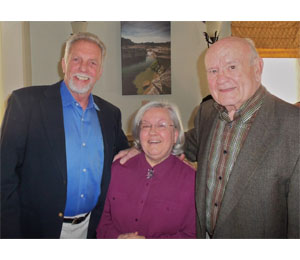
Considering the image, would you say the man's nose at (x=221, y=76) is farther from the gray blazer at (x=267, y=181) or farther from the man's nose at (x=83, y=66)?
the man's nose at (x=83, y=66)

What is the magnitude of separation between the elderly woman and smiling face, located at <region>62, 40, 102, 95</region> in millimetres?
287

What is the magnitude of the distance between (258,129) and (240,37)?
0.43 metres

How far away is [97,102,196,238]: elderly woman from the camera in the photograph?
1228 mm

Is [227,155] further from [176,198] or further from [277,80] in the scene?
[277,80]

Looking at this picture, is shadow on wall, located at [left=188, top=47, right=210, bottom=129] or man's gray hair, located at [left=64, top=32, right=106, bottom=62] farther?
shadow on wall, located at [left=188, top=47, right=210, bottom=129]

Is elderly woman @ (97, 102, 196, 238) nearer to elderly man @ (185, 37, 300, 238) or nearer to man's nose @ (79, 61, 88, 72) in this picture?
elderly man @ (185, 37, 300, 238)

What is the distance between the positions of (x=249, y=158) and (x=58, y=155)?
31.2 inches

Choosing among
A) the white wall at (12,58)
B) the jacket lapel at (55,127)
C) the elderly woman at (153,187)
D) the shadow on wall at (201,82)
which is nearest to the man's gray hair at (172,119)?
the elderly woman at (153,187)

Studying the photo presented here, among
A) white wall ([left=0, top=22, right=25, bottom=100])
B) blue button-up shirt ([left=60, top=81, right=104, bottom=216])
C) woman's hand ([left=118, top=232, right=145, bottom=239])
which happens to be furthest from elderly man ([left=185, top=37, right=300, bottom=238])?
white wall ([left=0, top=22, right=25, bottom=100])

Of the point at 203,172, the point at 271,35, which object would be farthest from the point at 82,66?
the point at 271,35

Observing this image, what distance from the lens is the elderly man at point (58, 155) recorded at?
1.17 m

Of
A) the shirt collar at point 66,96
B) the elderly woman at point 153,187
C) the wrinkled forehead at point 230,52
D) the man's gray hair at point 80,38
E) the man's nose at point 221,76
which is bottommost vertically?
the elderly woman at point 153,187
